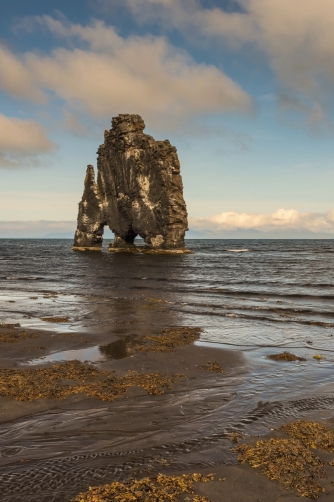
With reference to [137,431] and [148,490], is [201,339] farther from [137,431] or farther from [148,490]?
[148,490]

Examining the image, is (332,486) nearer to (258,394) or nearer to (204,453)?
(204,453)

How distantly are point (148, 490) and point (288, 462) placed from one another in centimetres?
203

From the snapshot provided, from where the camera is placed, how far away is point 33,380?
868 cm

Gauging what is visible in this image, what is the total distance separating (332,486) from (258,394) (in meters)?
3.33

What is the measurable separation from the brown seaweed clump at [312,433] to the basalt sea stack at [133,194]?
67.9 m

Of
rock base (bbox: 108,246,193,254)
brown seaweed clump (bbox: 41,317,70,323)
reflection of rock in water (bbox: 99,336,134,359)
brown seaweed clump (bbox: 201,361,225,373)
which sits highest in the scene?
rock base (bbox: 108,246,193,254)

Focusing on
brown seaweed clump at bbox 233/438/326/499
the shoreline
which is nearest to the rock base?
the shoreline

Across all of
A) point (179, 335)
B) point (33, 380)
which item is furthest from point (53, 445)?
point (179, 335)

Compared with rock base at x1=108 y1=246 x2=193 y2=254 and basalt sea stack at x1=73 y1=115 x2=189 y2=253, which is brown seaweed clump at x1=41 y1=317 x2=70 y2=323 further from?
rock base at x1=108 y1=246 x2=193 y2=254

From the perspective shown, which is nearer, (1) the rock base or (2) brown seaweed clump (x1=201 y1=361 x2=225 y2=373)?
(2) brown seaweed clump (x1=201 y1=361 x2=225 y2=373)

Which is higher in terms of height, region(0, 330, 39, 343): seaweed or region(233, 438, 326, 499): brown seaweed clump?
region(233, 438, 326, 499): brown seaweed clump

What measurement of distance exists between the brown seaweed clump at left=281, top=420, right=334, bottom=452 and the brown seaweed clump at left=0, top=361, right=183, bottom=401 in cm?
287

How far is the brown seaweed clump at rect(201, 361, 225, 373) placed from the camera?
9.97 metres

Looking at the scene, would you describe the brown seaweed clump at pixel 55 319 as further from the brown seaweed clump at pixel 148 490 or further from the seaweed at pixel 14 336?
the brown seaweed clump at pixel 148 490
